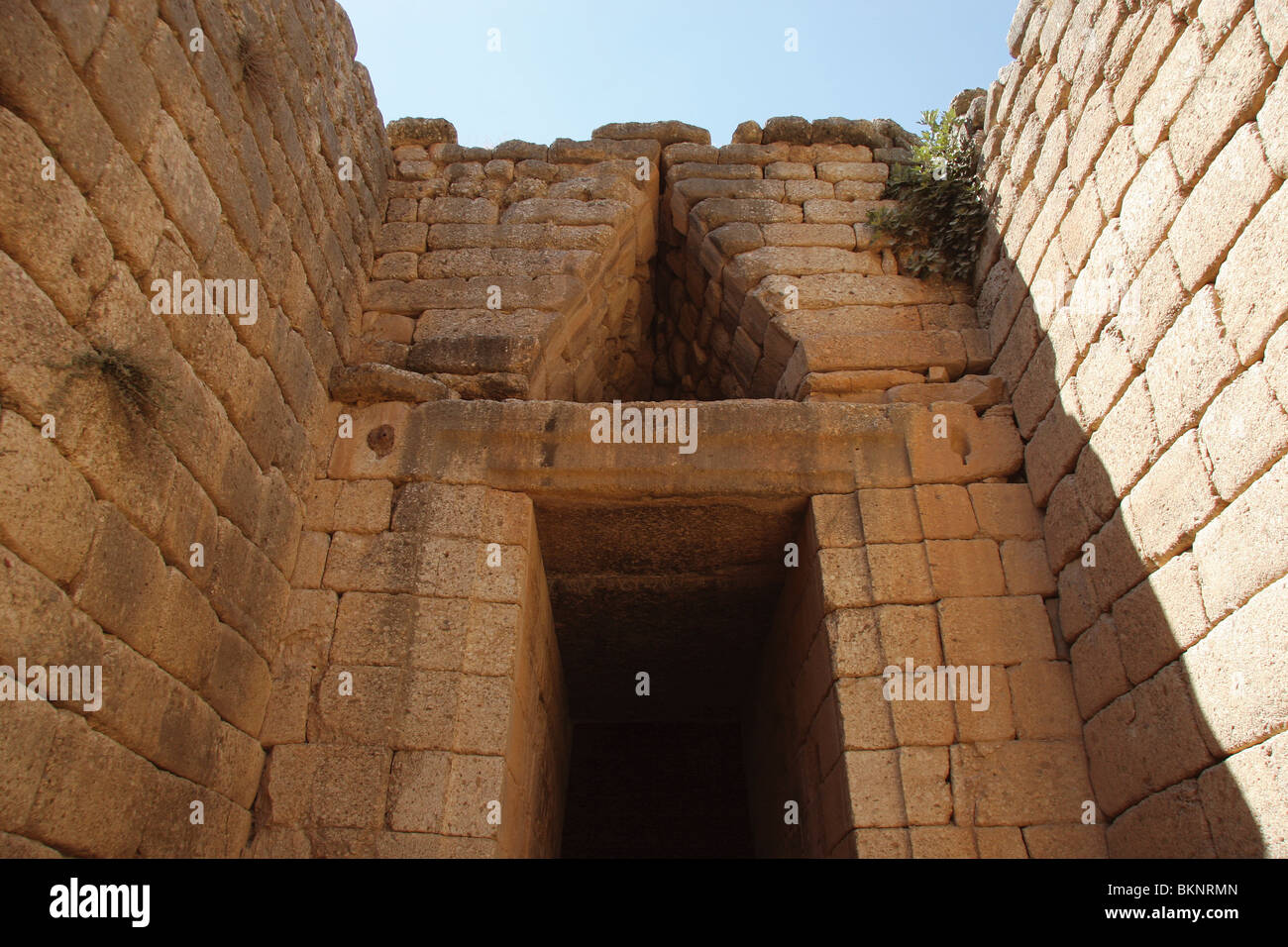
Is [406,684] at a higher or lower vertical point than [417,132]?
lower

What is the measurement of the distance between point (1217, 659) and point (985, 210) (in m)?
3.51

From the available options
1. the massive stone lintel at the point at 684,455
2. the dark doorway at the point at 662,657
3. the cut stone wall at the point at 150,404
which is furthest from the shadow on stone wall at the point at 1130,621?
the cut stone wall at the point at 150,404

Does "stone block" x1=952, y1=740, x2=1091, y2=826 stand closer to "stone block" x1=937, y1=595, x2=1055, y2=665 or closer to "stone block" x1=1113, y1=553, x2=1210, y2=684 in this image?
"stone block" x1=937, y1=595, x2=1055, y2=665

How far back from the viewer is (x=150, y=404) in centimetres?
→ 332

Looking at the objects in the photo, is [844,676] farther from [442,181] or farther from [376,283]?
[442,181]

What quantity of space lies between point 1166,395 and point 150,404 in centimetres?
426

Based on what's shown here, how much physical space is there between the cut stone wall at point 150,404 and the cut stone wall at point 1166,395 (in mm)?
4185

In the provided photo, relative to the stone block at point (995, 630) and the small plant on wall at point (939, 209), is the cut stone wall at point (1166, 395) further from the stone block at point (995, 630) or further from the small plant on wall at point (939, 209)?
the small plant on wall at point (939, 209)

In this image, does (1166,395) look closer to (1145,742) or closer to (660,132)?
(1145,742)

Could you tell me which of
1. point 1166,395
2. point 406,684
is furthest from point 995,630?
point 406,684

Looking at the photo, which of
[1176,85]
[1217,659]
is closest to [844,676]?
[1217,659]

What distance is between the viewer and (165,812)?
3.46m

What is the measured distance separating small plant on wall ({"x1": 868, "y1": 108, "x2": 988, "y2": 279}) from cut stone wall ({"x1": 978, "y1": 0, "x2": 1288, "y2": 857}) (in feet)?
2.54

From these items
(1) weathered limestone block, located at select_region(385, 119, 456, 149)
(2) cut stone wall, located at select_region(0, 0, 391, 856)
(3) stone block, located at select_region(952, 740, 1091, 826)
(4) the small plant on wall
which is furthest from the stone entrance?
(1) weathered limestone block, located at select_region(385, 119, 456, 149)
